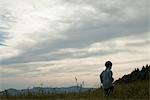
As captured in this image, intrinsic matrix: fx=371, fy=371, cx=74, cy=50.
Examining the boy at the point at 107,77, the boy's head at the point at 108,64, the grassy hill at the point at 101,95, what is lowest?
the grassy hill at the point at 101,95

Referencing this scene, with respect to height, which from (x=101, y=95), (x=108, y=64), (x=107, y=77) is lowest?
(x=101, y=95)

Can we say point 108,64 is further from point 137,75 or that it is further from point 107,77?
point 137,75

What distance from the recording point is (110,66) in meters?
17.8

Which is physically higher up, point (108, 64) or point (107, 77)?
point (108, 64)

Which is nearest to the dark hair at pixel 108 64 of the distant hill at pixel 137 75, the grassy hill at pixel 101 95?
the grassy hill at pixel 101 95

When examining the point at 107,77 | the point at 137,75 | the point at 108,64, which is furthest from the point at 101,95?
the point at 137,75

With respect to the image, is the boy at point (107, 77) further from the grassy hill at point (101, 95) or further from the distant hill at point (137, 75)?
the distant hill at point (137, 75)

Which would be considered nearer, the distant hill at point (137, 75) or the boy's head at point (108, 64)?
the boy's head at point (108, 64)

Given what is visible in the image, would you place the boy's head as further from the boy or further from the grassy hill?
the grassy hill

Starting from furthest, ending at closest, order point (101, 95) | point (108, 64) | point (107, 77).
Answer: point (101, 95) → point (107, 77) → point (108, 64)

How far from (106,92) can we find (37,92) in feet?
13.1

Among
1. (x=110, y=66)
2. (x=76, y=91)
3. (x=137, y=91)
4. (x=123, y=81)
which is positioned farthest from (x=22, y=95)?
(x=123, y=81)

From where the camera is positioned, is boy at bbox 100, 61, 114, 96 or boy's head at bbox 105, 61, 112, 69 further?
boy at bbox 100, 61, 114, 96

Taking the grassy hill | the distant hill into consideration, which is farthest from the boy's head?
the distant hill
